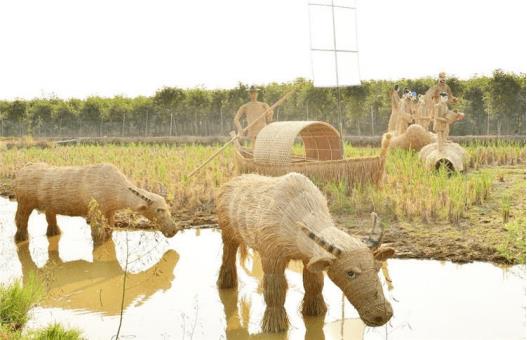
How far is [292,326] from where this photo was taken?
17.8 feet

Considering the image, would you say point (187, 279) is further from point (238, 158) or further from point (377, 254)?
point (238, 158)

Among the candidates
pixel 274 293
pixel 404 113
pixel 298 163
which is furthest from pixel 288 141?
pixel 404 113

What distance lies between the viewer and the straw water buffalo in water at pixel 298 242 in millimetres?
4547

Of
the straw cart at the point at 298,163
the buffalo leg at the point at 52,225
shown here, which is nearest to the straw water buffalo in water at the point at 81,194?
the buffalo leg at the point at 52,225

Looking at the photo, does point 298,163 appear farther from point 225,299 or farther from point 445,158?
point 225,299

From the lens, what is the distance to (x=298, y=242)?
16.3 feet

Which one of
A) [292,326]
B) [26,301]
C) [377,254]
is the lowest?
[292,326]

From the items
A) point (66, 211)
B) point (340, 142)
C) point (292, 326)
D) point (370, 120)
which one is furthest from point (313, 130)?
point (370, 120)

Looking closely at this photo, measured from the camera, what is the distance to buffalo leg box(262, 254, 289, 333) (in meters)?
5.21

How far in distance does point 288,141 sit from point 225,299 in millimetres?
4064

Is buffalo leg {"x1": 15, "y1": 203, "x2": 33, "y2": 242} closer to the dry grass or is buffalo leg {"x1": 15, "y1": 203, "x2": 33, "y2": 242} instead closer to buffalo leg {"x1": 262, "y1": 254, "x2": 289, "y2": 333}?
the dry grass

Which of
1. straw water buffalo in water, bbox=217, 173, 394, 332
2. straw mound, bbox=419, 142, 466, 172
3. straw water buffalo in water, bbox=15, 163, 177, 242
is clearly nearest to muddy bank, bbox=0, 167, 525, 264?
straw water buffalo in water, bbox=15, 163, 177, 242

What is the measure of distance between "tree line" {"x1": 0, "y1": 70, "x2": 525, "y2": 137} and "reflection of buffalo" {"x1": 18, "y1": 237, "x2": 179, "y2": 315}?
11.9m

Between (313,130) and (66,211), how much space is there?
478 centimetres
